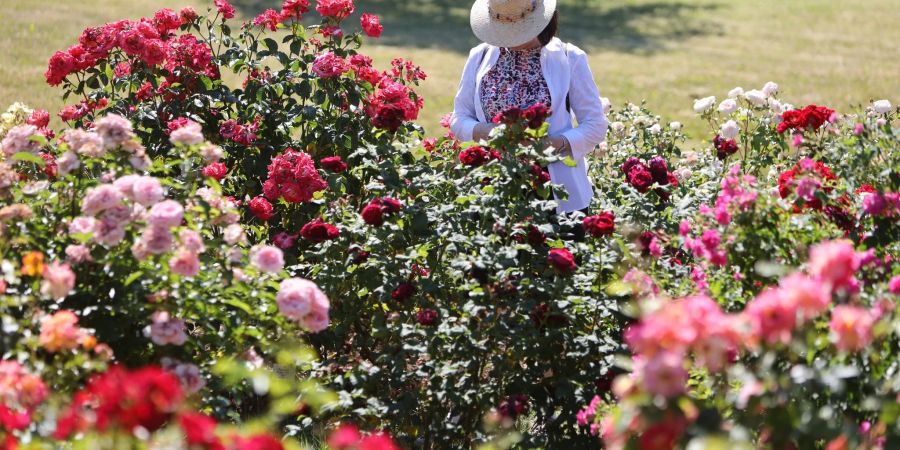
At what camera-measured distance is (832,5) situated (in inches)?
804

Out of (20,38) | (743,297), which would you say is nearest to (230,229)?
(743,297)

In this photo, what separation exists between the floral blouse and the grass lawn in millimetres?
5916

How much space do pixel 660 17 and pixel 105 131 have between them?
57.5ft

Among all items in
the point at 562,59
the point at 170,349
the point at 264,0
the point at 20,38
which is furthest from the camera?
the point at 264,0

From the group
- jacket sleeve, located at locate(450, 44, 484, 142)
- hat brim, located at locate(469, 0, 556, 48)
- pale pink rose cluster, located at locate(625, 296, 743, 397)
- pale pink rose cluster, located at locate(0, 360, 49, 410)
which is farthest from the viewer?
jacket sleeve, located at locate(450, 44, 484, 142)

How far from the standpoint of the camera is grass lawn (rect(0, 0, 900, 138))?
474 inches

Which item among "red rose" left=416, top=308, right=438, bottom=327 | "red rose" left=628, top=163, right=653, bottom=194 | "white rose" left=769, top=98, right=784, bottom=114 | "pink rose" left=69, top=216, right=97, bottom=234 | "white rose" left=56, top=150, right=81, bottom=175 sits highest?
"white rose" left=56, top=150, right=81, bottom=175

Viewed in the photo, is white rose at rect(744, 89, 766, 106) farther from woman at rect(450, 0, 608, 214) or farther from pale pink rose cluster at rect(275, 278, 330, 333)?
pale pink rose cluster at rect(275, 278, 330, 333)

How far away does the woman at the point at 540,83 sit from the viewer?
155 inches

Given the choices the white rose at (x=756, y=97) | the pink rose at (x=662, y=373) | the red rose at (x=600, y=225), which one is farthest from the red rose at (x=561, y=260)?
the white rose at (x=756, y=97)

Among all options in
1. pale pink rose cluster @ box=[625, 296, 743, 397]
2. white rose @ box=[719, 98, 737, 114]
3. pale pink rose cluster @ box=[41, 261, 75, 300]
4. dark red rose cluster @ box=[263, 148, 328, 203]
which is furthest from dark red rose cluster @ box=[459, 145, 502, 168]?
white rose @ box=[719, 98, 737, 114]

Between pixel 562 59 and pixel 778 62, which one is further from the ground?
pixel 562 59

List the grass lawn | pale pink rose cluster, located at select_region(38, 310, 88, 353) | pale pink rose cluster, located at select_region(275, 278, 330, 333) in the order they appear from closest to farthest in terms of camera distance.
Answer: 1. pale pink rose cluster, located at select_region(38, 310, 88, 353)
2. pale pink rose cluster, located at select_region(275, 278, 330, 333)
3. the grass lawn

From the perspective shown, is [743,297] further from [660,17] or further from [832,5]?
[832,5]
